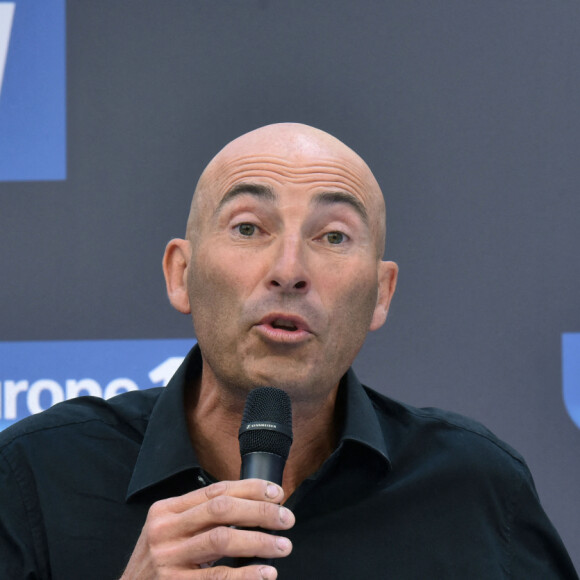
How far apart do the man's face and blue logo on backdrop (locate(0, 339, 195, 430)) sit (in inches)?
25.2

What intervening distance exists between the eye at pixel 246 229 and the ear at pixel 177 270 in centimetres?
16

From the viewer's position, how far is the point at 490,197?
2016 millimetres

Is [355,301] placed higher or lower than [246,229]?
lower

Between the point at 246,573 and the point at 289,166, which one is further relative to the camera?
the point at 289,166

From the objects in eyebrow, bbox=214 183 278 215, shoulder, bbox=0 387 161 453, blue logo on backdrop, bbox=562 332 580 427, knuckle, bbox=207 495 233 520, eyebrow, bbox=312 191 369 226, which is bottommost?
knuckle, bbox=207 495 233 520

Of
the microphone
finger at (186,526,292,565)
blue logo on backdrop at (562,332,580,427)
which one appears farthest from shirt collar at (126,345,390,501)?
blue logo on backdrop at (562,332,580,427)

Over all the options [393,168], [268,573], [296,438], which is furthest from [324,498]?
[393,168]

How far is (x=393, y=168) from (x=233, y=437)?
0.98 meters

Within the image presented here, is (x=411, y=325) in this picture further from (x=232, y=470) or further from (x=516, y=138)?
(x=232, y=470)

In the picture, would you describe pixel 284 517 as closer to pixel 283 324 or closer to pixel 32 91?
pixel 283 324

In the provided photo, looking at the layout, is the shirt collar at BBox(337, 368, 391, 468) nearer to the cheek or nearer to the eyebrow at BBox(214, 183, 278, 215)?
the cheek

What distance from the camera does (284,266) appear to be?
3.86 feet

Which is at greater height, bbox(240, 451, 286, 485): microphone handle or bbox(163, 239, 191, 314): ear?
bbox(163, 239, 191, 314): ear

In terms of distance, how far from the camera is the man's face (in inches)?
46.5
